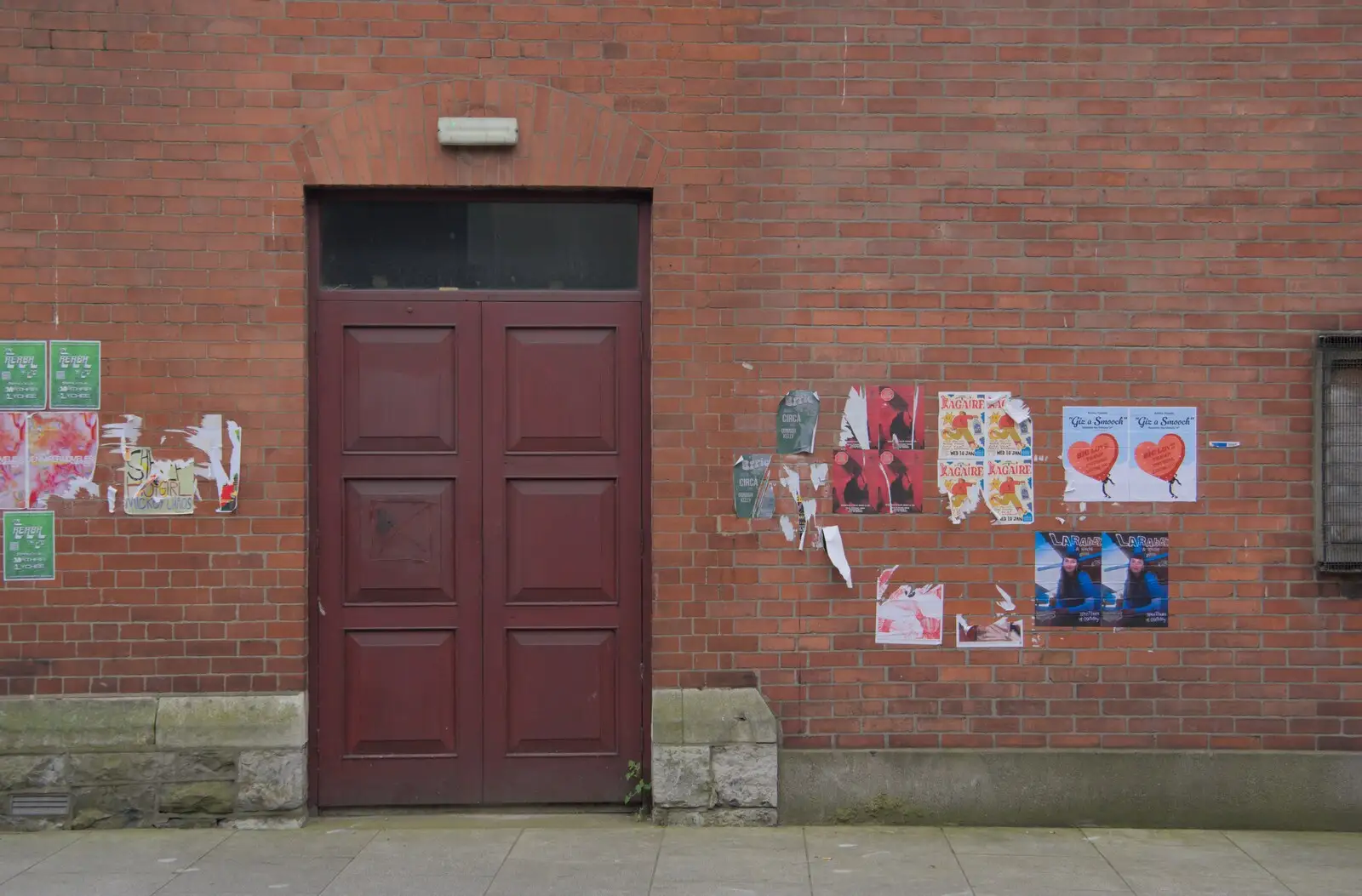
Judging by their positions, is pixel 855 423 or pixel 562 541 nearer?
pixel 855 423

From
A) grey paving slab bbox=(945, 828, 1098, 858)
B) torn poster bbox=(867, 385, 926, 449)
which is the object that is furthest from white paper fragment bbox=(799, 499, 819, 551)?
grey paving slab bbox=(945, 828, 1098, 858)

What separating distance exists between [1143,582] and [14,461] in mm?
5915

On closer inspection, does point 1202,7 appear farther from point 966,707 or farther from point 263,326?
point 263,326

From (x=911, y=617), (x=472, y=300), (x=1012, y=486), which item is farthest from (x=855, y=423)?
(x=472, y=300)

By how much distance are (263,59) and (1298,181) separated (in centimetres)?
544

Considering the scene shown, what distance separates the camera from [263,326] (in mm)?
6281

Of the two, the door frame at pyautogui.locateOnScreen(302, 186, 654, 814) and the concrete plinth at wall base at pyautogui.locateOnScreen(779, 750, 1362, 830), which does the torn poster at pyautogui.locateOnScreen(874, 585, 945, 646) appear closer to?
the concrete plinth at wall base at pyautogui.locateOnScreen(779, 750, 1362, 830)

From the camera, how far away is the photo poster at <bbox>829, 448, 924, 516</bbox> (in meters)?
6.33

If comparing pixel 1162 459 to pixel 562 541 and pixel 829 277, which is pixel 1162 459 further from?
pixel 562 541

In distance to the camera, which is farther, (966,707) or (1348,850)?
(966,707)

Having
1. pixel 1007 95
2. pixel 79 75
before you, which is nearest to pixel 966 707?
pixel 1007 95

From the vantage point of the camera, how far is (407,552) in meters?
6.45

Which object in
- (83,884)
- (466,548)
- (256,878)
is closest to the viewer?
(83,884)

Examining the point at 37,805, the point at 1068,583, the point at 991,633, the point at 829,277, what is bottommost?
the point at 37,805
